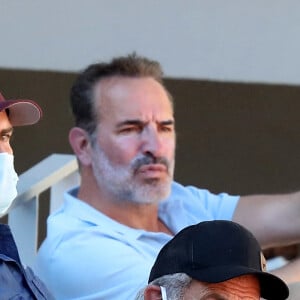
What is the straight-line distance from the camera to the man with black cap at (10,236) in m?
2.94

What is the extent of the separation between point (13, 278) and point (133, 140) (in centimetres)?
90

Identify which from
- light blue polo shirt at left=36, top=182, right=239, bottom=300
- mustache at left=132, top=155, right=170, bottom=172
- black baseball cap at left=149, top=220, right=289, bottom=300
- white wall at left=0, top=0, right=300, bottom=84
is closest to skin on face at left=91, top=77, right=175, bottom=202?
mustache at left=132, top=155, right=170, bottom=172

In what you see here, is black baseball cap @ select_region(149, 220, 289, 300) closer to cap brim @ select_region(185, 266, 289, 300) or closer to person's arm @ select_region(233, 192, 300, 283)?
cap brim @ select_region(185, 266, 289, 300)

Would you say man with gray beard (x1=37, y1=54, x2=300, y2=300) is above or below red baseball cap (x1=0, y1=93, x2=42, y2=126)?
below

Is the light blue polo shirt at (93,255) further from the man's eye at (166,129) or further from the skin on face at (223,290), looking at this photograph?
the skin on face at (223,290)

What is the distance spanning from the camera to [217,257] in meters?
2.65

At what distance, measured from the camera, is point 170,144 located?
377 cm

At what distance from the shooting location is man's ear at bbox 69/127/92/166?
3.83m

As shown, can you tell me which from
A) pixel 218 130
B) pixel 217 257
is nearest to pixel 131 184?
pixel 217 257

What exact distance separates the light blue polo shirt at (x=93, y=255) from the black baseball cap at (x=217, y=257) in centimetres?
70

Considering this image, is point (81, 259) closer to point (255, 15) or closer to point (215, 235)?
point (215, 235)

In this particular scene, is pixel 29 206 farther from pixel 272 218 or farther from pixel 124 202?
pixel 272 218

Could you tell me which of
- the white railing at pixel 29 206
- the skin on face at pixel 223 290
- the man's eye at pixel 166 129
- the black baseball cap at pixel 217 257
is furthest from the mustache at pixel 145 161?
the skin on face at pixel 223 290

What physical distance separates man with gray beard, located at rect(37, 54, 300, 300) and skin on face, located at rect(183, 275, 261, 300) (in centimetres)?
80
